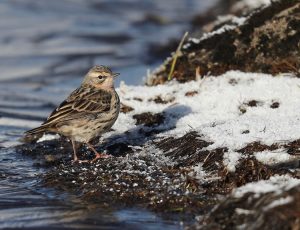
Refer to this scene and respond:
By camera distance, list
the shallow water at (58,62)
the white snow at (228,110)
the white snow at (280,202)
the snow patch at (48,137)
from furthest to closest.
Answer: the snow patch at (48,137) → the white snow at (228,110) → the shallow water at (58,62) → the white snow at (280,202)

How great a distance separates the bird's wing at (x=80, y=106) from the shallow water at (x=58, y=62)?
0.63 meters

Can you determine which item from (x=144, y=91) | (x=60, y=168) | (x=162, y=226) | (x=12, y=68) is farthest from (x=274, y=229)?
(x=12, y=68)

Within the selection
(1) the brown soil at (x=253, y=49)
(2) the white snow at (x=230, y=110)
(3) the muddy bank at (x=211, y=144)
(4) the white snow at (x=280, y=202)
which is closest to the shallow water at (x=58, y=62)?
(3) the muddy bank at (x=211, y=144)

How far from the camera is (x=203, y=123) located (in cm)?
928

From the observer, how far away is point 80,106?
368 inches

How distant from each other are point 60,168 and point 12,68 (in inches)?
299

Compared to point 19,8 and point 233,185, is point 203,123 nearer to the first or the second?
point 233,185

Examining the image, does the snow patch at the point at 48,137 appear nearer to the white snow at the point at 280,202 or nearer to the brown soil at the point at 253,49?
the brown soil at the point at 253,49

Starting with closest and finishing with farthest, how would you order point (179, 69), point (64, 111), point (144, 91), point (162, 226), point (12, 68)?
point (162, 226), point (64, 111), point (144, 91), point (179, 69), point (12, 68)

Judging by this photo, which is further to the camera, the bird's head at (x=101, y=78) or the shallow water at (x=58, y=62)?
the bird's head at (x=101, y=78)

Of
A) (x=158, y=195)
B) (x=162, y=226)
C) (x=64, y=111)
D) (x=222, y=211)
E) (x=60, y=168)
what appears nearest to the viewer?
(x=222, y=211)

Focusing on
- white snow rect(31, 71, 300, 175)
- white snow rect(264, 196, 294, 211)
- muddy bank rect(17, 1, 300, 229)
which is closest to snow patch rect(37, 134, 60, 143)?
white snow rect(31, 71, 300, 175)

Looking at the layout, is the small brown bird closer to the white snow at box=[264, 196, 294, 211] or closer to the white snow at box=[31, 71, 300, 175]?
the white snow at box=[31, 71, 300, 175]

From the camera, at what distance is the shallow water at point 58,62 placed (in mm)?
7129
